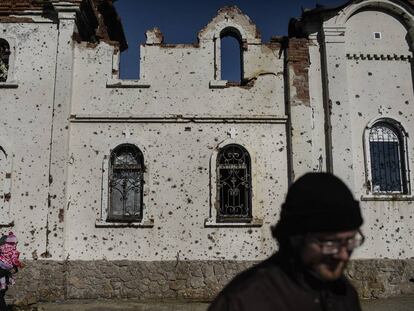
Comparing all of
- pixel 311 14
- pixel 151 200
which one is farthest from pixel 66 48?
pixel 311 14

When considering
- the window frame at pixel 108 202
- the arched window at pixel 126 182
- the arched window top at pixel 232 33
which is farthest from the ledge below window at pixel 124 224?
the arched window top at pixel 232 33

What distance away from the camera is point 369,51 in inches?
452

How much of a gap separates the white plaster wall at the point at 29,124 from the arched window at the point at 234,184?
3850 mm

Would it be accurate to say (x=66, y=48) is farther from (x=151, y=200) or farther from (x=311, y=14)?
(x=311, y=14)

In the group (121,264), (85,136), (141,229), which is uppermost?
(85,136)

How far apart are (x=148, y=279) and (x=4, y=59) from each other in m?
6.20

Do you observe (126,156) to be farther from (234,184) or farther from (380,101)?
(380,101)

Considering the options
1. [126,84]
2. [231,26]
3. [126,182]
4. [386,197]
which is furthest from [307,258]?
[231,26]

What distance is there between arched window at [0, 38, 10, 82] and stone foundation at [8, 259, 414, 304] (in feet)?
14.6

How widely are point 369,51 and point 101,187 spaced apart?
7.02 metres

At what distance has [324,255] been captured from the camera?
6.06 feet

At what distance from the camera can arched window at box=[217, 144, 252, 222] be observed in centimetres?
1073

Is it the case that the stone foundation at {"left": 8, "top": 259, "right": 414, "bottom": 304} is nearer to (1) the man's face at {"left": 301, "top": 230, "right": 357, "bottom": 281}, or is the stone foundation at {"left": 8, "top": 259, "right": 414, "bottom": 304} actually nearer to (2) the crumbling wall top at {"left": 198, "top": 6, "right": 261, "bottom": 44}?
(2) the crumbling wall top at {"left": 198, "top": 6, "right": 261, "bottom": 44}

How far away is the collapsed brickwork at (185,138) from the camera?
10336 millimetres
